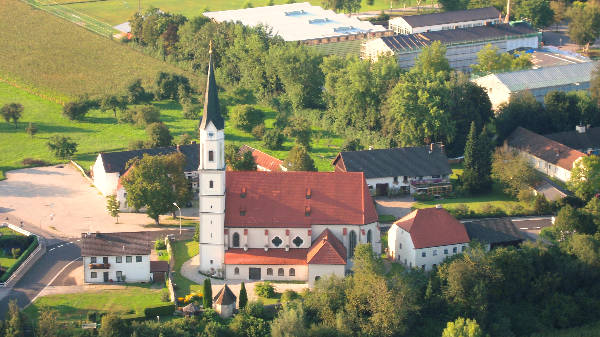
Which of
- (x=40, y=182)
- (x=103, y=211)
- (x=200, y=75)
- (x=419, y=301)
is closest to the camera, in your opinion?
(x=419, y=301)

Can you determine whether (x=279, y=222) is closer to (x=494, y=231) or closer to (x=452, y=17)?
(x=494, y=231)

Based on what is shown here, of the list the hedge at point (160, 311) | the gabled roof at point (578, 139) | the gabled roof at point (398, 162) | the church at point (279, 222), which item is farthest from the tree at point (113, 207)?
the gabled roof at point (578, 139)

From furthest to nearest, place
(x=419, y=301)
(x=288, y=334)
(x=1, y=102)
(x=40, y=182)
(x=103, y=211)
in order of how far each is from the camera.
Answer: (x=1, y=102)
(x=40, y=182)
(x=103, y=211)
(x=419, y=301)
(x=288, y=334)

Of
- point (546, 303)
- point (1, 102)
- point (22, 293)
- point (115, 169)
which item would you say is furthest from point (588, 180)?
point (1, 102)

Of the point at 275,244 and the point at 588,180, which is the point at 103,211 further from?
the point at 588,180

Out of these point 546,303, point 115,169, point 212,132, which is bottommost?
point 546,303

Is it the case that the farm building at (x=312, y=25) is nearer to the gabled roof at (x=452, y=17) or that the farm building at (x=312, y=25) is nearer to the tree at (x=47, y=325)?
the gabled roof at (x=452, y=17)

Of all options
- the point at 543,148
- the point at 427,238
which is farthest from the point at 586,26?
the point at 427,238
